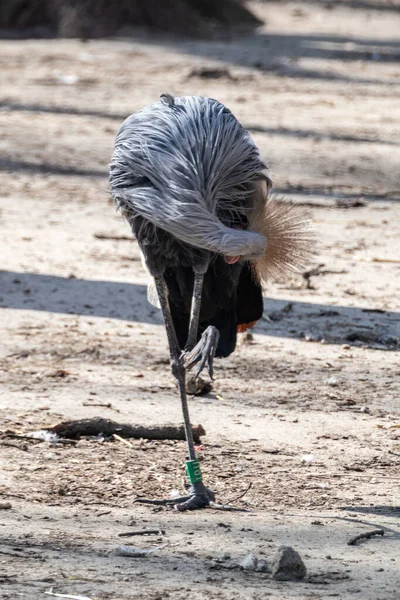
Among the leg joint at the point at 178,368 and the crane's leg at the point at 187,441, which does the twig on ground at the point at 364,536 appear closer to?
the crane's leg at the point at 187,441

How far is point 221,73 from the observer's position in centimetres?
1483

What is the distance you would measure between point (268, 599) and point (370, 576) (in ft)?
1.29

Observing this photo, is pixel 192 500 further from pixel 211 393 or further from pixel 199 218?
pixel 211 393

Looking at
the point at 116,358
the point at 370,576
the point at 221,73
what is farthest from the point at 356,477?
the point at 221,73

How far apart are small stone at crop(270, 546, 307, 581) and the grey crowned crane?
855mm

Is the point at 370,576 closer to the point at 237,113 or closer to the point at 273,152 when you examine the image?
the point at 273,152

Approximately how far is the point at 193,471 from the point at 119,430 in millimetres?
747

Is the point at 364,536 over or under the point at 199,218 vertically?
under

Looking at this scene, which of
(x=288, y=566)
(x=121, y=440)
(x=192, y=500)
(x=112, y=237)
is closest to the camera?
(x=288, y=566)

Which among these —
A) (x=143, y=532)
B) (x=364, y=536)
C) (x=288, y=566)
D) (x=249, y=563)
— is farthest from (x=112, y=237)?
(x=288, y=566)

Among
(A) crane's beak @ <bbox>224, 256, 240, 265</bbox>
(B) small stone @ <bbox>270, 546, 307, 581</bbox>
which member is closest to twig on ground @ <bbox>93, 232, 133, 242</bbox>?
(A) crane's beak @ <bbox>224, 256, 240, 265</bbox>

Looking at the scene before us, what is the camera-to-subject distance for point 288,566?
3535mm

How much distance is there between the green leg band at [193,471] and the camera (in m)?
4.42

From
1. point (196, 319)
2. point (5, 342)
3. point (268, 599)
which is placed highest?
point (196, 319)
